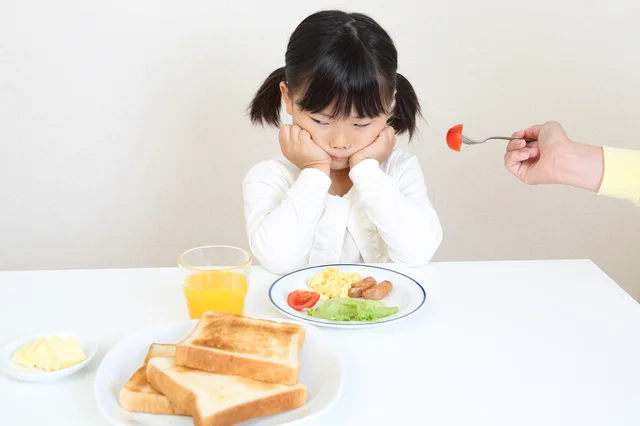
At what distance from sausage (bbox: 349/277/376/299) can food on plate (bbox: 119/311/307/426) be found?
0.82ft

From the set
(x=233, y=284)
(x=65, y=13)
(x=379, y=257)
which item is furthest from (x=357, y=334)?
(x=65, y=13)

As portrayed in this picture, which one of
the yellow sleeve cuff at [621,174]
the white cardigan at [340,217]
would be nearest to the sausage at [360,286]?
the white cardigan at [340,217]

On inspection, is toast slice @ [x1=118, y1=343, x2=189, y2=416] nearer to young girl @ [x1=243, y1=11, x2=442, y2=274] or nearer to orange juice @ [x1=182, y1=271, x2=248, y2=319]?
orange juice @ [x1=182, y1=271, x2=248, y2=319]

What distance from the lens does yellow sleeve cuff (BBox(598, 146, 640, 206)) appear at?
1.16 m

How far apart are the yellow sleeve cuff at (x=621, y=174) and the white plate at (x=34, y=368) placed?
883 millimetres

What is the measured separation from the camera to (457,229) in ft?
7.79

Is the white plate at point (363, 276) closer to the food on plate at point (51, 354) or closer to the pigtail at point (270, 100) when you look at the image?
the food on plate at point (51, 354)

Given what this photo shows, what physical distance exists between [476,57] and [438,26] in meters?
0.16

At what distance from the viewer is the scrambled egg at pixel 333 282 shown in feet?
3.57

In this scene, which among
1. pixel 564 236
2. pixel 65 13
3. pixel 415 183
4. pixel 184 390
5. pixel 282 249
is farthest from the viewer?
pixel 564 236

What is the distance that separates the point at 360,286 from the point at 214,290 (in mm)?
257

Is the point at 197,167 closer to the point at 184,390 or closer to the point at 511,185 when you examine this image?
the point at 511,185

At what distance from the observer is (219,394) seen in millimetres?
737

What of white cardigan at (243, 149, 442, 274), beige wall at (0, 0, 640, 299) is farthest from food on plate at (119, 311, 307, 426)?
beige wall at (0, 0, 640, 299)
